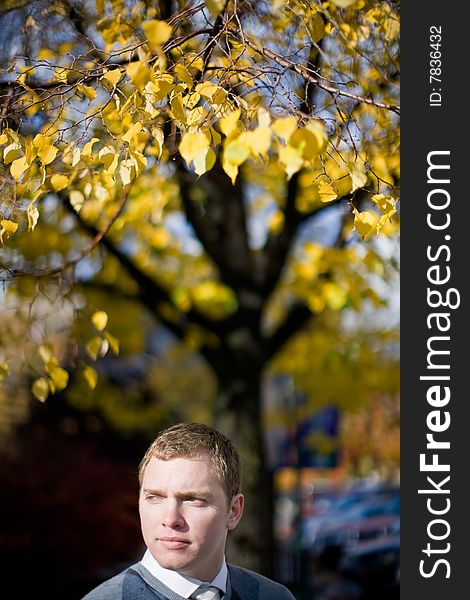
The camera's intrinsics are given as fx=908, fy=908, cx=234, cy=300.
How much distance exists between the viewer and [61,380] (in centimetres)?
410

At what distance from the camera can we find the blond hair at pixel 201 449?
2.49 meters

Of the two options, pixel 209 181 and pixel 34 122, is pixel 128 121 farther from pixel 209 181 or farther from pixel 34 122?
pixel 209 181

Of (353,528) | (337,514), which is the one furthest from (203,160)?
(337,514)

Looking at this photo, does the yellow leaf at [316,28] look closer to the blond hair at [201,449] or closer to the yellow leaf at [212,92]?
the yellow leaf at [212,92]

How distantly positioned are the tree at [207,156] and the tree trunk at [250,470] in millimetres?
15

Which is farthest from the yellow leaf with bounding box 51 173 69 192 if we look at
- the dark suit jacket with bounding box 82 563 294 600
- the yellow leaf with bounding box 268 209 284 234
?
the yellow leaf with bounding box 268 209 284 234

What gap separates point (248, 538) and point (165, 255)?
3527 mm

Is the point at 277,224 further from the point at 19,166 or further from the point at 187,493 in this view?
the point at 187,493

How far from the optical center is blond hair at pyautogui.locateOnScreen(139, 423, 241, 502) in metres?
2.49

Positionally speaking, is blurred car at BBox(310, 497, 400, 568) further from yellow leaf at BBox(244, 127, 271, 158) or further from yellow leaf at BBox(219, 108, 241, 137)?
yellow leaf at BBox(244, 127, 271, 158)

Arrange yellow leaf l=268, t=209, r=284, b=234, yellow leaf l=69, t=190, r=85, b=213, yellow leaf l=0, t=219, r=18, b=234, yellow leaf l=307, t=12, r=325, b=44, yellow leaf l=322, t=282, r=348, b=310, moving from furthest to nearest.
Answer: yellow leaf l=268, t=209, r=284, b=234, yellow leaf l=322, t=282, r=348, b=310, yellow leaf l=69, t=190, r=85, b=213, yellow leaf l=0, t=219, r=18, b=234, yellow leaf l=307, t=12, r=325, b=44

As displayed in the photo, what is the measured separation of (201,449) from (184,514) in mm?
180

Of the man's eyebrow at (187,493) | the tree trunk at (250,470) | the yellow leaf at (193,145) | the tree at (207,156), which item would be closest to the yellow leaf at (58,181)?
the tree at (207,156)

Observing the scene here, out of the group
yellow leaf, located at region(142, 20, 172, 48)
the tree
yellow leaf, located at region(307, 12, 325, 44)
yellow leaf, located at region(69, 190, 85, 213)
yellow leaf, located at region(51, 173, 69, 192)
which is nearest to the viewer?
yellow leaf, located at region(142, 20, 172, 48)
